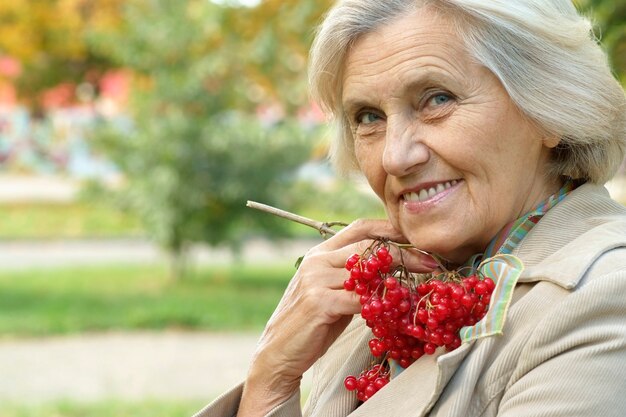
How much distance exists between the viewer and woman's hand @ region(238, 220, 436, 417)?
2238 millimetres

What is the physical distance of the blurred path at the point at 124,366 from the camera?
7223 mm

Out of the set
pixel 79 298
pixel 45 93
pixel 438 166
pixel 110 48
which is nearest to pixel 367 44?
pixel 438 166

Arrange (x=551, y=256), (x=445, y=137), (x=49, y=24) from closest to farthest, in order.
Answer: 1. (x=551, y=256)
2. (x=445, y=137)
3. (x=49, y=24)

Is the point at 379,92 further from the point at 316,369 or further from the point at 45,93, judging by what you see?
the point at 45,93

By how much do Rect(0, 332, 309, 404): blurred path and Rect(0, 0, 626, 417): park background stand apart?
0.02 meters

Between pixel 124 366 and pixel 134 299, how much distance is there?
304 centimetres

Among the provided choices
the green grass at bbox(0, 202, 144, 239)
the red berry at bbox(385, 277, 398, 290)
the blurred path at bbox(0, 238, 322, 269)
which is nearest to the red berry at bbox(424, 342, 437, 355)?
the red berry at bbox(385, 277, 398, 290)

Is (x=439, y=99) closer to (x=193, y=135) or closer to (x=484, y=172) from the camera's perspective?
(x=484, y=172)

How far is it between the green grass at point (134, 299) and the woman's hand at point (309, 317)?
7.21 meters

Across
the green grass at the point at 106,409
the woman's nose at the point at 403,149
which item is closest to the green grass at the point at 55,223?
the green grass at the point at 106,409

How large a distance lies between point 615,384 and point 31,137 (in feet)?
96.5

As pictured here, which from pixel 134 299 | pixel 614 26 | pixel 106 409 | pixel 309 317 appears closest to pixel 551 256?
pixel 309 317

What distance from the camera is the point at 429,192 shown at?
209 cm

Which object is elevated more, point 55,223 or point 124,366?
point 55,223
